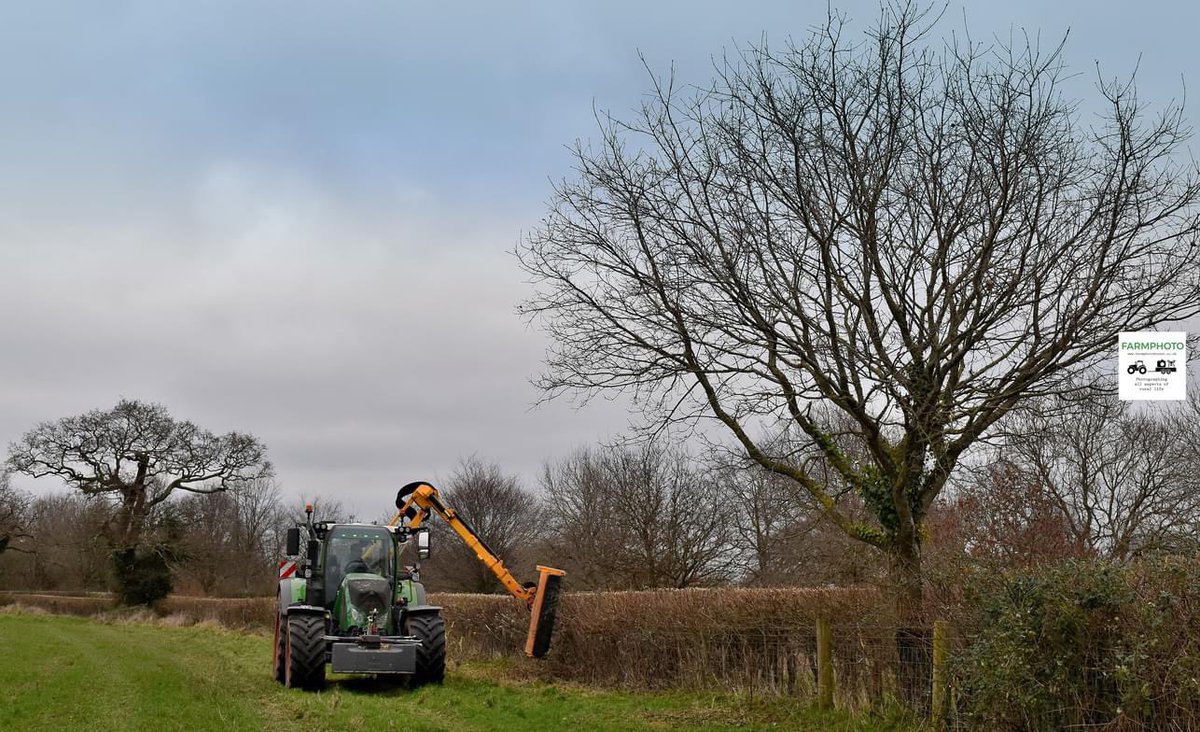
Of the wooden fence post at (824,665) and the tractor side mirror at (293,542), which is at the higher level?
the tractor side mirror at (293,542)

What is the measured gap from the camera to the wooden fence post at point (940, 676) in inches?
374

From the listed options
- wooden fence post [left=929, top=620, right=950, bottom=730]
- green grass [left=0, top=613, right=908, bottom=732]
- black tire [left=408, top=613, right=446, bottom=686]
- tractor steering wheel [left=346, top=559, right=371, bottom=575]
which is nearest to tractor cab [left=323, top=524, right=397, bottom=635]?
tractor steering wheel [left=346, top=559, right=371, bottom=575]

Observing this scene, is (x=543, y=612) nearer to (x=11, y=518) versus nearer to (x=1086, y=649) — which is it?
(x=1086, y=649)

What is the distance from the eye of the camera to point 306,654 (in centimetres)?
1472

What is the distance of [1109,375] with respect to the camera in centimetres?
1085

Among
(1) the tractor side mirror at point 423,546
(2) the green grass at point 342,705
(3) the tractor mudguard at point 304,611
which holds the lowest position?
(2) the green grass at point 342,705

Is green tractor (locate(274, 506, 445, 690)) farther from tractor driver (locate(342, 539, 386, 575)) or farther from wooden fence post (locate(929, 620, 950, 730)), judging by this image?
wooden fence post (locate(929, 620, 950, 730))

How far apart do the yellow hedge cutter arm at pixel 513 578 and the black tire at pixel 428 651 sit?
70.4 inches

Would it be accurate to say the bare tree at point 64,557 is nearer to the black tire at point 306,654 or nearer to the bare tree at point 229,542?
the bare tree at point 229,542

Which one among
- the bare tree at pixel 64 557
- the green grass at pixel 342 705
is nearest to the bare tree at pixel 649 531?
the green grass at pixel 342 705

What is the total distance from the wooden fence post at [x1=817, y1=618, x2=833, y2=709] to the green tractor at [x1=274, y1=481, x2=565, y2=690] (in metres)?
6.06

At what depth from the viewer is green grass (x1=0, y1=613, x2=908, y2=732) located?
11633 millimetres

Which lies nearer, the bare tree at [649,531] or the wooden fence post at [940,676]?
the wooden fence post at [940,676]

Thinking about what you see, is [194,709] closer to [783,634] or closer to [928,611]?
[783,634]
